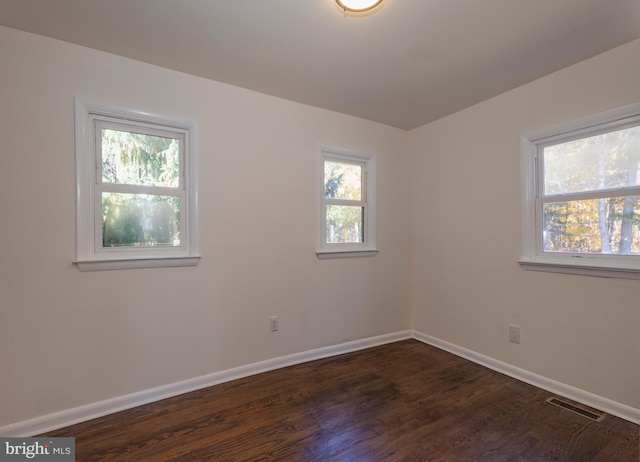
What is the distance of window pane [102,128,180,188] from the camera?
210 cm

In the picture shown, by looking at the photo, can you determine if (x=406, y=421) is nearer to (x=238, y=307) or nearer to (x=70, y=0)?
(x=238, y=307)

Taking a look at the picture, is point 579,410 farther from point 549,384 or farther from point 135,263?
point 135,263

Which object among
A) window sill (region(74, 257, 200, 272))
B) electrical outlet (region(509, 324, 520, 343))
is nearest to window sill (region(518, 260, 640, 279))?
electrical outlet (region(509, 324, 520, 343))

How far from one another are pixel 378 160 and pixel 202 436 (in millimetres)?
2828

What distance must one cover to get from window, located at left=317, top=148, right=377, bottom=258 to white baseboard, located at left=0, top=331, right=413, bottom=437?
939 millimetres

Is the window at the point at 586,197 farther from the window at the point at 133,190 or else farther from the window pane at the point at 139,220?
the window pane at the point at 139,220

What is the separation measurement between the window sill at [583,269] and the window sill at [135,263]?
2.61 meters

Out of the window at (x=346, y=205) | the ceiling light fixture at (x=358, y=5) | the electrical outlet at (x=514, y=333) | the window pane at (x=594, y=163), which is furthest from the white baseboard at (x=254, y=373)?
the ceiling light fixture at (x=358, y=5)

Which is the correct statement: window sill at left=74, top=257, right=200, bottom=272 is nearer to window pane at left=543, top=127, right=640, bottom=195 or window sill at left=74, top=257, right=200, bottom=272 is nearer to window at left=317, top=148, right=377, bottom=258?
window at left=317, top=148, right=377, bottom=258

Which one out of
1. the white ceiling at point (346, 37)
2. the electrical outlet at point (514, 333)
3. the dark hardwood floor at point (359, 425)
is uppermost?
the white ceiling at point (346, 37)

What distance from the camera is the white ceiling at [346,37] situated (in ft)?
5.31

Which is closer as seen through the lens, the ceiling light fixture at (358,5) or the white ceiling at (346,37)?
the ceiling light fixture at (358,5)

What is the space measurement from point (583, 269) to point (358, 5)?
7.33 feet

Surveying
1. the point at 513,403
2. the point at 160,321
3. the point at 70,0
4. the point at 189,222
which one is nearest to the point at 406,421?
the point at 513,403
